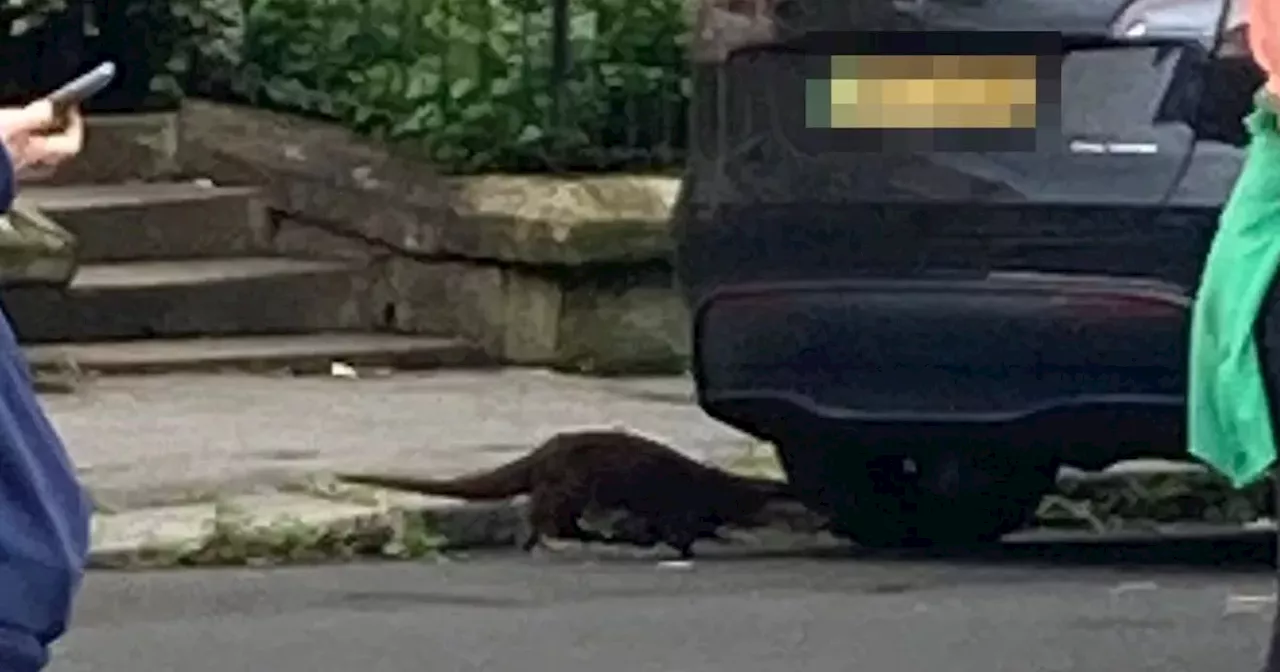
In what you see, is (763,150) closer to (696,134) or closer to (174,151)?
(696,134)

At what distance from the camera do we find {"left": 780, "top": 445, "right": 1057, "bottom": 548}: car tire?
813 cm

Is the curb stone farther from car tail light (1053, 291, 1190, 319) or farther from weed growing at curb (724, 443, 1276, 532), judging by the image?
car tail light (1053, 291, 1190, 319)

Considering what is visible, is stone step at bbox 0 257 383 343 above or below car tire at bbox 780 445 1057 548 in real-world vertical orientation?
below

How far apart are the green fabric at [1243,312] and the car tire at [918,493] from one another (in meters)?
3.80

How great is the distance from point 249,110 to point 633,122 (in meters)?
1.64

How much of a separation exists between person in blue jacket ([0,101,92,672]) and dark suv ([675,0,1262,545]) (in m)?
4.52

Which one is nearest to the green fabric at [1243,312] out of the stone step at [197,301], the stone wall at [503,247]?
the stone wall at [503,247]

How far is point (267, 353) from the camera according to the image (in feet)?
37.6

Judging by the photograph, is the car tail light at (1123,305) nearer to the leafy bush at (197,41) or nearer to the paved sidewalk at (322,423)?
the paved sidewalk at (322,423)

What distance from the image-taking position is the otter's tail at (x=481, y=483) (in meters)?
8.58

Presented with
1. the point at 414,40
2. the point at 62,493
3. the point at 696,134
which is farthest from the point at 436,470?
the point at 62,493

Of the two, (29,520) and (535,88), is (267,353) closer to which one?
(535,88)

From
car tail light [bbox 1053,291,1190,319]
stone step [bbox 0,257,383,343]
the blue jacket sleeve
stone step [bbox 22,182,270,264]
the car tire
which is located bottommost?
stone step [bbox 0,257,383,343]

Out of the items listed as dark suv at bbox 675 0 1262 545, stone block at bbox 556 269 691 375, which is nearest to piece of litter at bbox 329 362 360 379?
stone block at bbox 556 269 691 375
